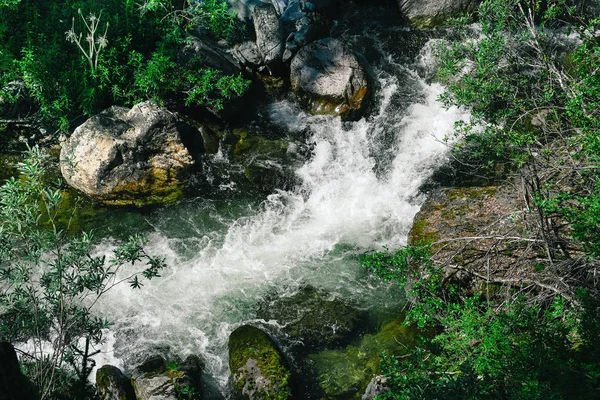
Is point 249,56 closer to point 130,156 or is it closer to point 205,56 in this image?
point 205,56

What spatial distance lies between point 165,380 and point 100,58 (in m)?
7.14

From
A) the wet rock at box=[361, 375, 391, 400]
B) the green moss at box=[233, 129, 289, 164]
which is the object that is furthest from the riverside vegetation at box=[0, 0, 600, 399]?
the green moss at box=[233, 129, 289, 164]

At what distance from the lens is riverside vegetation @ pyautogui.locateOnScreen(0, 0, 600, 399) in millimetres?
4801

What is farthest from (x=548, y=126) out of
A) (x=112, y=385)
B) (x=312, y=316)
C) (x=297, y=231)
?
(x=112, y=385)

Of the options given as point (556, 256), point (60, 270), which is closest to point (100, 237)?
point (60, 270)

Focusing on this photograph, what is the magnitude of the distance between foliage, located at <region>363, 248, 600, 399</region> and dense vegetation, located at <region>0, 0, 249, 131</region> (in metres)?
7.65

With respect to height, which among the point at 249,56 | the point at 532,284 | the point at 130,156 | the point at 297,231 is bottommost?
the point at 297,231

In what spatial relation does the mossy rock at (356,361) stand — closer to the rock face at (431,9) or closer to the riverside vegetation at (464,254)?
the riverside vegetation at (464,254)

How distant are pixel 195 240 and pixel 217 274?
1.01 metres

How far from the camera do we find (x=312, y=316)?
8.24m

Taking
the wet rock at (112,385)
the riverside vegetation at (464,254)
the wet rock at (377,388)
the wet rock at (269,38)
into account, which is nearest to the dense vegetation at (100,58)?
the riverside vegetation at (464,254)

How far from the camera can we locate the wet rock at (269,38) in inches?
489

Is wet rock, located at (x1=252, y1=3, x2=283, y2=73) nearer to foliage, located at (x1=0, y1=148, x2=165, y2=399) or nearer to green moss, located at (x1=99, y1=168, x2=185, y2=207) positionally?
green moss, located at (x1=99, y1=168, x2=185, y2=207)

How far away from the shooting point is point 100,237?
9.68 metres
